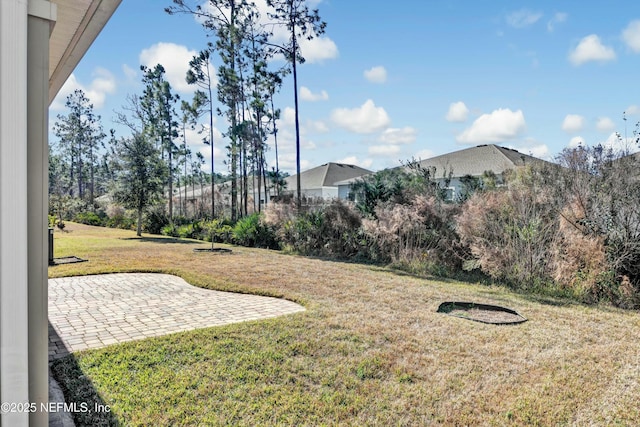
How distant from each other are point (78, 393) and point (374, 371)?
Answer: 2.48m

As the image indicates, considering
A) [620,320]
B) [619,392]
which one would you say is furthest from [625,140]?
[619,392]

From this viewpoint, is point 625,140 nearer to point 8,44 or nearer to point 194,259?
point 8,44

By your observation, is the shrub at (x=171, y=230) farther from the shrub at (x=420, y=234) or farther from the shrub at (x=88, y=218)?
the shrub at (x=420, y=234)

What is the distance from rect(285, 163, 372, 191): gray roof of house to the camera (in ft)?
97.5

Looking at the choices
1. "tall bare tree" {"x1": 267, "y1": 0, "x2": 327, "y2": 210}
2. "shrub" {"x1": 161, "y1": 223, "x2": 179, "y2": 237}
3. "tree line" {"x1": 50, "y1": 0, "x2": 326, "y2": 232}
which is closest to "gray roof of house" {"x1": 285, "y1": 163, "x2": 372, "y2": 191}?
"tree line" {"x1": 50, "y1": 0, "x2": 326, "y2": 232}

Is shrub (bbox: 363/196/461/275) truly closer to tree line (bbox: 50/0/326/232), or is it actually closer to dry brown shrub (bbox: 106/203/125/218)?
tree line (bbox: 50/0/326/232)

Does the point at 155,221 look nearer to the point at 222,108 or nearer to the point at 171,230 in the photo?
the point at 171,230

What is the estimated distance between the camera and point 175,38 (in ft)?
58.9

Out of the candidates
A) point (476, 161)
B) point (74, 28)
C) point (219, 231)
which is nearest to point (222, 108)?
point (219, 231)

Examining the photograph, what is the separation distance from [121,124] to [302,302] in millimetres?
22535

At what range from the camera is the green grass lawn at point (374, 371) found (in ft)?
9.15

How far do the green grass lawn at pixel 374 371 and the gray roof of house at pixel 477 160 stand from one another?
14.4 metres

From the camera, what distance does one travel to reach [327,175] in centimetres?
3008

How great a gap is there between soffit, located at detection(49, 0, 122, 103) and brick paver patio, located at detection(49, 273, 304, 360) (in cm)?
300
